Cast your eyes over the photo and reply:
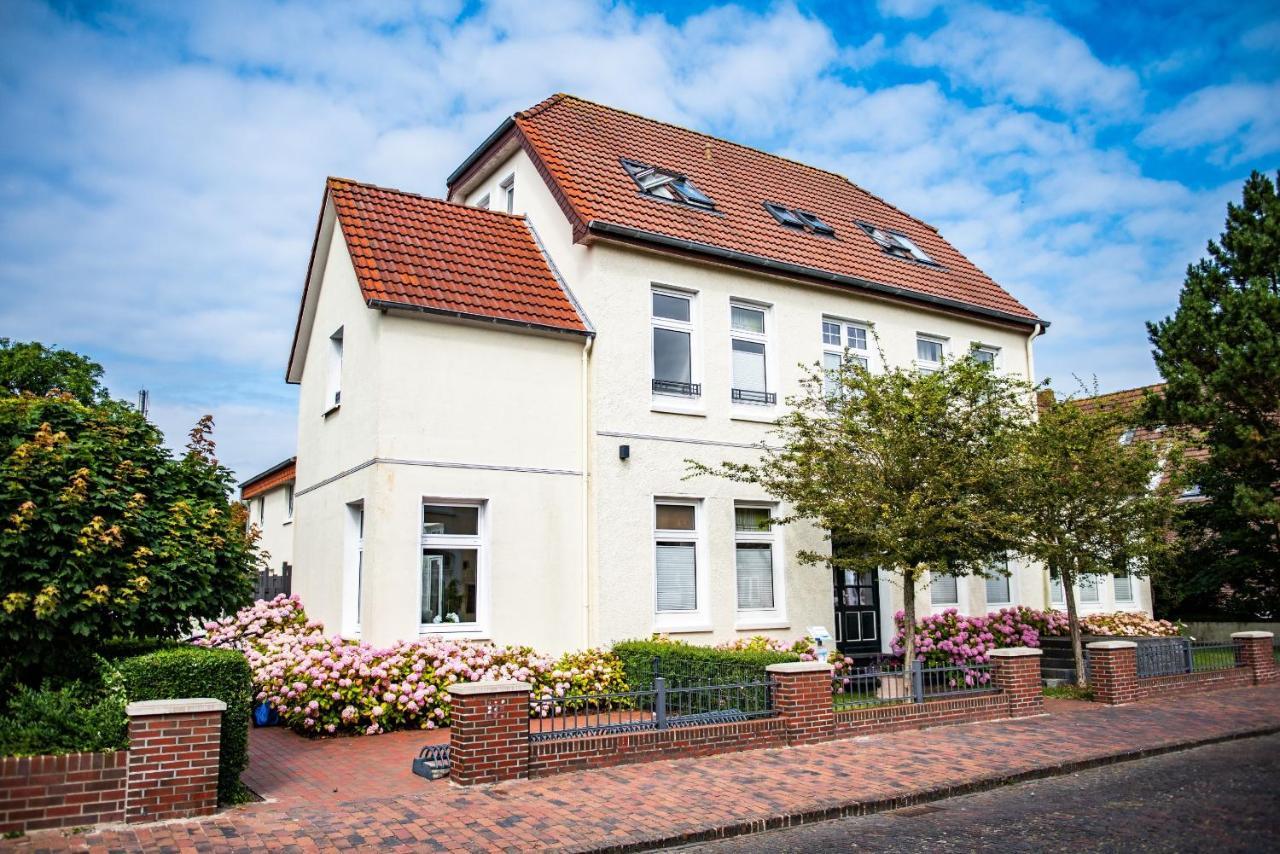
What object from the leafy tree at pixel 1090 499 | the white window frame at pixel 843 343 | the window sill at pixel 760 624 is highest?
the white window frame at pixel 843 343

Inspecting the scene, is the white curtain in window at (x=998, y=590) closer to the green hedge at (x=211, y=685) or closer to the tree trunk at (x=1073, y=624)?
the tree trunk at (x=1073, y=624)

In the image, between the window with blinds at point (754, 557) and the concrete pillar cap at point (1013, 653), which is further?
the window with blinds at point (754, 557)

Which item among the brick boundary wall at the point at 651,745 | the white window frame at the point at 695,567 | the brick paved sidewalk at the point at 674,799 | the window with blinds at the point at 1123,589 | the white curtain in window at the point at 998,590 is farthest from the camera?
the window with blinds at the point at 1123,589

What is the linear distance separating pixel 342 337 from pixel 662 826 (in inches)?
411

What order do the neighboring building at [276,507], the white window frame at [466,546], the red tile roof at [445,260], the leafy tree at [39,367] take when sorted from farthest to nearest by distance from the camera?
the leafy tree at [39,367]
the neighboring building at [276,507]
the red tile roof at [445,260]
the white window frame at [466,546]

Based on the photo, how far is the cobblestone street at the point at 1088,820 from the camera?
716 centimetres

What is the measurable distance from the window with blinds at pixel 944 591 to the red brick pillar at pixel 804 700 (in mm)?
7479

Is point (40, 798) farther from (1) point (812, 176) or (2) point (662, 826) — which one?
(1) point (812, 176)

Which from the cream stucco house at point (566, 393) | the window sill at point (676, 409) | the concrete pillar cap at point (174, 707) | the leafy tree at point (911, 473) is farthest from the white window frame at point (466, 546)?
the concrete pillar cap at point (174, 707)

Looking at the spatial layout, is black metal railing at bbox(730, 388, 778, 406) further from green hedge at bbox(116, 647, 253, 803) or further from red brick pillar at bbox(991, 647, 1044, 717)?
green hedge at bbox(116, 647, 253, 803)

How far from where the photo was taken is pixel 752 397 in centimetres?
1619

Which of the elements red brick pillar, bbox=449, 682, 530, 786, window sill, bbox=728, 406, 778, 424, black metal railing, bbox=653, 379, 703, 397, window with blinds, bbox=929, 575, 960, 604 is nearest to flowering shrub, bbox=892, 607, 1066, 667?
window with blinds, bbox=929, 575, 960, 604

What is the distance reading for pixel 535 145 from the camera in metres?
16.4

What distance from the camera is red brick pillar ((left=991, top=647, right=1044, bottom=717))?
13.0 meters
